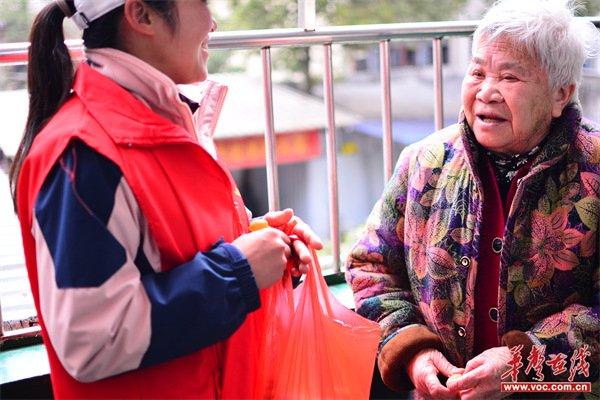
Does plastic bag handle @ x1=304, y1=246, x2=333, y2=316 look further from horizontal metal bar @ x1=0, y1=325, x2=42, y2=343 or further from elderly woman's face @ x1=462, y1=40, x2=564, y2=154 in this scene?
horizontal metal bar @ x1=0, y1=325, x2=42, y2=343

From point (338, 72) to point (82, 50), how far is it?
297 inches

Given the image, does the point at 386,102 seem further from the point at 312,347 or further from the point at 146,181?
the point at 146,181

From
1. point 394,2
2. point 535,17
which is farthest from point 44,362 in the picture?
point 394,2

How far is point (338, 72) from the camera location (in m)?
8.66

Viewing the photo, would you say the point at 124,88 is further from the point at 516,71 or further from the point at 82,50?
the point at 516,71

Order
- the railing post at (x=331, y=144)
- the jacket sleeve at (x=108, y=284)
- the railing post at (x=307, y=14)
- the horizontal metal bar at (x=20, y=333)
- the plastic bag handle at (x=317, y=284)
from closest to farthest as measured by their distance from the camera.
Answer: the jacket sleeve at (x=108, y=284), the plastic bag handle at (x=317, y=284), the horizontal metal bar at (x=20, y=333), the railing post at (x=307, y=14), the railing post at (x=331, y=144)

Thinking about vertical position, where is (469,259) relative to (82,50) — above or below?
below

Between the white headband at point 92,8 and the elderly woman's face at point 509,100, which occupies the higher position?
the white headband at point 92,8

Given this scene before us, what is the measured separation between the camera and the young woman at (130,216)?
→ 107 centimetres

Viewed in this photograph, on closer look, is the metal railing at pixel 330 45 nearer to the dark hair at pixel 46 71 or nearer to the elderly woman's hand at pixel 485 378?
the dark hair at pixel 46 71

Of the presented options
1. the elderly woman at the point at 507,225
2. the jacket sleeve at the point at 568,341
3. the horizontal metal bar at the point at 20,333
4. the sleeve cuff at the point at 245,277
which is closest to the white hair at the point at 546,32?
the elderly woman at the point at 507,225

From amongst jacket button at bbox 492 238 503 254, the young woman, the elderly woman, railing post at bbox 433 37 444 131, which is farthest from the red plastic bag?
railing post at bbox 433 37 444 131

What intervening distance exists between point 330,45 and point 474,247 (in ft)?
3.01

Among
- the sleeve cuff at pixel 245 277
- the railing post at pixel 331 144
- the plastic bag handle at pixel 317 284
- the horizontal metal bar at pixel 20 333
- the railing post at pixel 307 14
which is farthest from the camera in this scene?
the railing post at pixel 331 144
